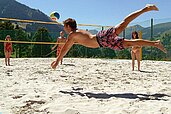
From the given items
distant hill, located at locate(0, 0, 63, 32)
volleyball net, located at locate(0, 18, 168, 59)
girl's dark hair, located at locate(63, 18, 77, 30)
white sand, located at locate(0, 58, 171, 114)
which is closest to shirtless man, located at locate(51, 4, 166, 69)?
girl's dark hair, located at locate(63, 18, 77, 30)

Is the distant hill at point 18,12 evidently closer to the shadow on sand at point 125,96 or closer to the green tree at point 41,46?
the green tree at point 41,46

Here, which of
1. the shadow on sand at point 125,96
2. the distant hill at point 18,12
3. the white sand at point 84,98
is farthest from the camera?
the distant hill at point 18,12

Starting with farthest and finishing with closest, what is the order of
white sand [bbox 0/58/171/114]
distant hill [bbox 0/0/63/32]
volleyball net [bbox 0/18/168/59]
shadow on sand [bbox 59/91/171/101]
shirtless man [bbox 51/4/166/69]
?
distant hill [bbox 0/0/63/32], volleyball net [bbox 0/18/168/59], shirtless man [bbox 51/4/166/69], shadow on sand [bbox 59/91/171/101], white sand [bbox 0/58/171/114]

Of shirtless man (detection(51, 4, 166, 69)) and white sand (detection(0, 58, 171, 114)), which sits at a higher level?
shirtless man (detection(51, 4, 166, 69))

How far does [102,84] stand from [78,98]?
1295mm

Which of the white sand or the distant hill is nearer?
the white sand

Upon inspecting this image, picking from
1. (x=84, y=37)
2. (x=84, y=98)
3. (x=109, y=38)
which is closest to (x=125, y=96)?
(x=84, y=98)

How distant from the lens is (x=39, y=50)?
15766mm

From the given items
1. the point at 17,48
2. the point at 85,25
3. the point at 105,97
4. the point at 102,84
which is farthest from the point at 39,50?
the point at 105,97

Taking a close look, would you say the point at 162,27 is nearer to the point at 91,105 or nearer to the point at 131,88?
the point at 131,88

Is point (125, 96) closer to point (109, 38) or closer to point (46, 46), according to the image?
point (109, 38)

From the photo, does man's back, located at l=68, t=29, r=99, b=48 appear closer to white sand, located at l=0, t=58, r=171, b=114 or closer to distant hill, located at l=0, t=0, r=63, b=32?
white sand, located at l=0, t=58, r=171, b=114

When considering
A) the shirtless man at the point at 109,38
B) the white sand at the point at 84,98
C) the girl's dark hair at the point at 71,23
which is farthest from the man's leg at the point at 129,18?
the white sand at the point at 84,98

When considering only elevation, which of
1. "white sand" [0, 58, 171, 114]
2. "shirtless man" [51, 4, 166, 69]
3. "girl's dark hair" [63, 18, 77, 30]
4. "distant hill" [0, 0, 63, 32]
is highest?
"distant hill" [0, 0, 63, 32]
